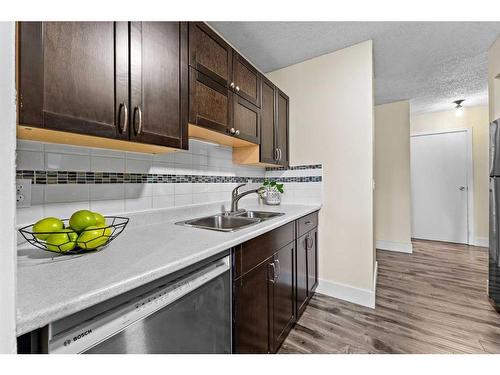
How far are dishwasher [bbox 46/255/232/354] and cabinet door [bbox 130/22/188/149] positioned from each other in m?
0.64

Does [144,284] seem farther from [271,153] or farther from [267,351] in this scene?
[271,153]

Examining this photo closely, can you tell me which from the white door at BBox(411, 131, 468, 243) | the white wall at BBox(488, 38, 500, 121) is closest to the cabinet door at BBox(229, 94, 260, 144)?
the white wall at BBox(488, 38, 500, 121)

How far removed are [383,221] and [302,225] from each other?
102 inches

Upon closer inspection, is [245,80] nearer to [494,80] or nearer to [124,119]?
[124,119]

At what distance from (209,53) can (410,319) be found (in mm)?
2457

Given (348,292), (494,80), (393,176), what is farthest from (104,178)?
(393,176)

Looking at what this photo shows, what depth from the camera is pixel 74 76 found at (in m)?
0.77

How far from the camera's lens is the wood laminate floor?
4.92ft

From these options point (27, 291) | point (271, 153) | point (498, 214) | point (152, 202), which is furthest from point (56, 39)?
point (498, 214)

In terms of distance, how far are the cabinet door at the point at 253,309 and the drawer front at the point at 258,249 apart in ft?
0.11

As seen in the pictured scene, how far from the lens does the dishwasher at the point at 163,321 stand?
53 centimetres

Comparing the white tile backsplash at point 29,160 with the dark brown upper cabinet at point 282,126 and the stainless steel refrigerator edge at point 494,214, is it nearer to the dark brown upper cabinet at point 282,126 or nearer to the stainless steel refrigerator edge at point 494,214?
the dark brown upper cabinet at point 282,126

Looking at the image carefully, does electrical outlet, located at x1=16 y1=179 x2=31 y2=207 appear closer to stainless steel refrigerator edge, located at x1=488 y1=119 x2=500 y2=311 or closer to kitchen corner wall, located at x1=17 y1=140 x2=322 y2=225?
kitchen corner wall, located at x1=17 y1=140 x2=322 y2=225

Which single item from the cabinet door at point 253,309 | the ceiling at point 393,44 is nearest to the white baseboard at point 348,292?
the cabinet door at point 253,309
